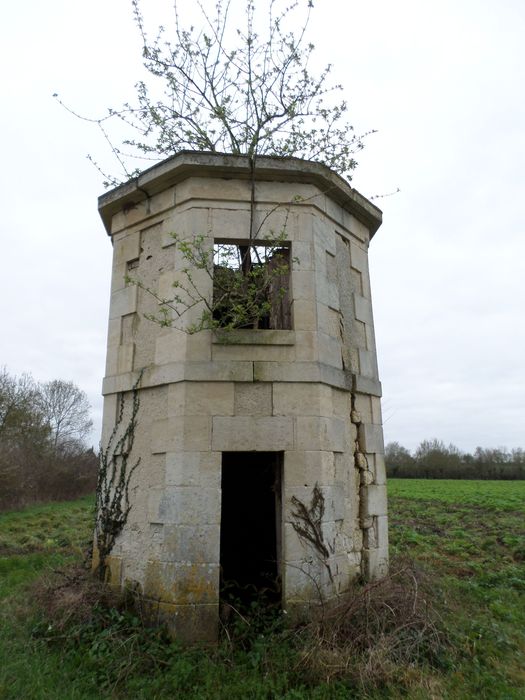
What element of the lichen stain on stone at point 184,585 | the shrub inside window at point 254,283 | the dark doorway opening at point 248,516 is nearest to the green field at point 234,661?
the lichen stain on stone at point 184,585

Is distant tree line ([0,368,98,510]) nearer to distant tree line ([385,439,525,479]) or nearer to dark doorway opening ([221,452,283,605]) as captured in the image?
dark doorway opening ([221,452,283,605])

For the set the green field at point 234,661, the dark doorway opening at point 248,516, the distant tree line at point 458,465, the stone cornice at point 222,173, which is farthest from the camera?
the distant tree line at point 458,465

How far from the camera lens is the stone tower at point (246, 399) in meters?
4.95

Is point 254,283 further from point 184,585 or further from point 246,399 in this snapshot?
point 184,585

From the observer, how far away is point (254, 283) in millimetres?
5582

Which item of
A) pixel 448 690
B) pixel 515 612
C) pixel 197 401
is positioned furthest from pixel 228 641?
pixel 515 612

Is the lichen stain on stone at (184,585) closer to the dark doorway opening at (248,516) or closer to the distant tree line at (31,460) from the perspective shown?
the dark doorway opening at (248,516)

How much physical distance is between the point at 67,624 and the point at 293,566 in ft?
7.64

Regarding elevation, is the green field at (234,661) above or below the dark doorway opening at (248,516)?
below

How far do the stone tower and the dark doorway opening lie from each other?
23 millimetres

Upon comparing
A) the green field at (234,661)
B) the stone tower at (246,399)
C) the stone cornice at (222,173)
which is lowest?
the green field at (234,661)

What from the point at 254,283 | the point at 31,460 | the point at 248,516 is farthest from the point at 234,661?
the point at 31,460

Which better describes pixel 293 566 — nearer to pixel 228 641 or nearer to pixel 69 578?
pixel 228 641

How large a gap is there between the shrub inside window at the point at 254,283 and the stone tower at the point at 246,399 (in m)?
0.10
